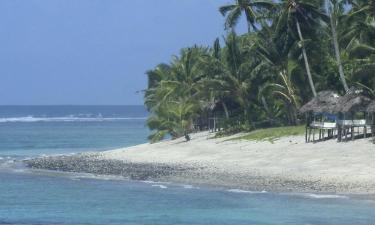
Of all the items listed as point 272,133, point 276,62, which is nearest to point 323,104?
point 272,133

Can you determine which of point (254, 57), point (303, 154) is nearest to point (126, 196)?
point (303, 154)

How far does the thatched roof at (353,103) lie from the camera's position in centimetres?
3634

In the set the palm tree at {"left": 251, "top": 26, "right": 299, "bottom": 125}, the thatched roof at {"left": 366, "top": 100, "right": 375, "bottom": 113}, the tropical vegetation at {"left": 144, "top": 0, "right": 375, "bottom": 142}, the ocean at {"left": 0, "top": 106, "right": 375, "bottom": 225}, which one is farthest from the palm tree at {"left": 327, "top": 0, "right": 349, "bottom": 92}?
the ocean at {"left": 0, "top": 106, "right": 375, "bottom": 225}

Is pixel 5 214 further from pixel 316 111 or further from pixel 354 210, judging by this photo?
pixel 316 111

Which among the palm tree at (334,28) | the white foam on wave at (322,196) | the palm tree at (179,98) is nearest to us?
the white foam on wave at (322,196)

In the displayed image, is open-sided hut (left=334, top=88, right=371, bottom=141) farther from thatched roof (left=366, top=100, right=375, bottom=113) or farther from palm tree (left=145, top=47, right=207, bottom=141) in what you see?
palm tree (left=145, top=47, right=207, bottom=141)

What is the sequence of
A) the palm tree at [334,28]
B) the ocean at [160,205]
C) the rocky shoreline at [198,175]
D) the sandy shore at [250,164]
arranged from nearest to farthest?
the ocean at [160,205] < the rocky shoreline at [198,175] < the sandy shore at [250,164] < the palm tree at [334,28]

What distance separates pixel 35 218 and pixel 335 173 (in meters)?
10.7

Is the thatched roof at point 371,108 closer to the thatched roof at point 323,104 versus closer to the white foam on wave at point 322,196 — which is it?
the thatched roof at point 323,104

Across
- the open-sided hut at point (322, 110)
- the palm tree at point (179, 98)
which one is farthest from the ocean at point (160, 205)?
the palm tree at point (179, 98)

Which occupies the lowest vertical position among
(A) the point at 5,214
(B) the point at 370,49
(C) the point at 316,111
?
(A) the point at 5,214

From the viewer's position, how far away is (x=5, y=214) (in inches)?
966

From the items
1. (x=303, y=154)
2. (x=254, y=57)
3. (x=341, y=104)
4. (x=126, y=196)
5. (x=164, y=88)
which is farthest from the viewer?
(x=164, y=88)

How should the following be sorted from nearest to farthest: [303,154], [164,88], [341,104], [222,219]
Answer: [222,219] < [303,154] < [341,104] < [164,88]
